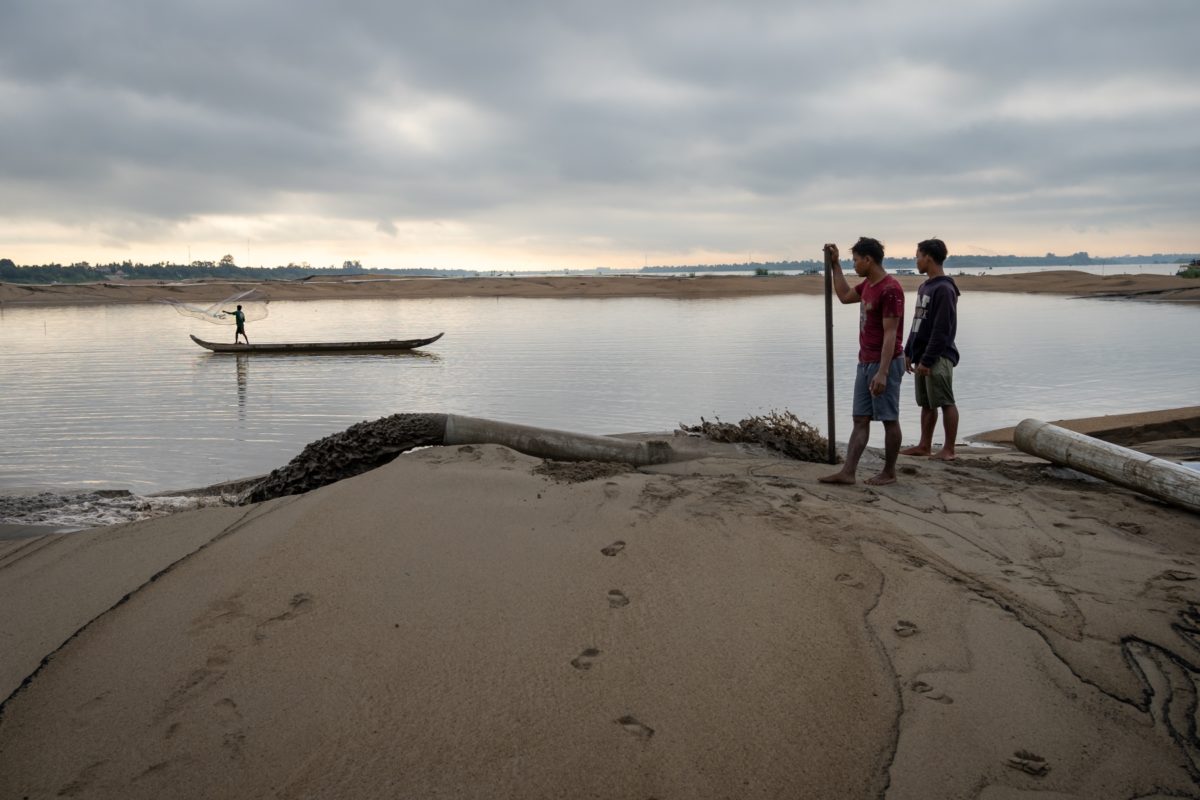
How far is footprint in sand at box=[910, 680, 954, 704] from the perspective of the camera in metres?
2.79

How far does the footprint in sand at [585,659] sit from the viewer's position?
9.61ft

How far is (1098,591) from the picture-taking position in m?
3.66

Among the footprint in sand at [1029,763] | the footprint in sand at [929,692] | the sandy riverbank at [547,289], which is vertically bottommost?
the footprint in sand at [1029,763]

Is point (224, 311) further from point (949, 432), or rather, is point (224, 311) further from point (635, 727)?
point (635, 727)

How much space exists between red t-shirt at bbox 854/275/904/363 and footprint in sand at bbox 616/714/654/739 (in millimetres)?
3679

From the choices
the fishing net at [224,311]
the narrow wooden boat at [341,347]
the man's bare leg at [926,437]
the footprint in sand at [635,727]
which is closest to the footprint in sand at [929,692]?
the footprint in sand at [635,727]

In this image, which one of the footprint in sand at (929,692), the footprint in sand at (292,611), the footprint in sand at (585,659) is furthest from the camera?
the footprint in sand at (292,611)

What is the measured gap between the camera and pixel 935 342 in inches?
278

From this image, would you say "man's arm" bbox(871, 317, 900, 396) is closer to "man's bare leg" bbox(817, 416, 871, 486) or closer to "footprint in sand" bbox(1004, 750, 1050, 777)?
"man's bare leg" bbox(817, 416, 871, 486)

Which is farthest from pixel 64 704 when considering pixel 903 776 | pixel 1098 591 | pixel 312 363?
pixel 312 363

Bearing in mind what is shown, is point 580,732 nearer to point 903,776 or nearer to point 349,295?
point 903,776

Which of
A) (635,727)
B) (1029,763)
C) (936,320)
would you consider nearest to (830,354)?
(936,320)

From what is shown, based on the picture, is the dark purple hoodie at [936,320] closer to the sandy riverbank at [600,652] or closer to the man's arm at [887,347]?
the man's arm at [887,347]

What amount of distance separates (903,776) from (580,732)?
1.03 metres
